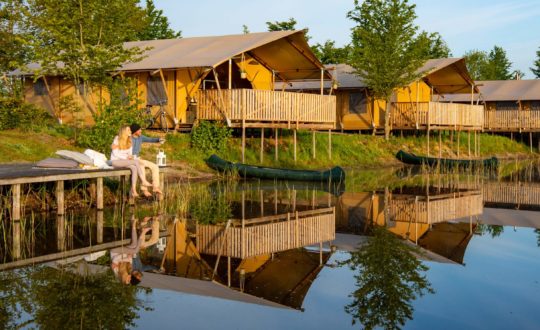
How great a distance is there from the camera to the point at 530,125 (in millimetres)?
45656

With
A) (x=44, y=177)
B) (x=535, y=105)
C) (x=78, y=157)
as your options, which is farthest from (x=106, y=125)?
(x=535, y=105)

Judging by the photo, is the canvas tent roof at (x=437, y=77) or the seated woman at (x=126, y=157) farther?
the canvas tent roof at (x=437, y=77)

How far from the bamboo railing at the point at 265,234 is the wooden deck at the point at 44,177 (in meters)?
2.80

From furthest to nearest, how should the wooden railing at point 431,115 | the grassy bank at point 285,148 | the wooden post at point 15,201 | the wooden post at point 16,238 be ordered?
the wooden railing at point 431,115 → the grassy bank at point 285,148 → the wooden post at point 15,201 → the wooden post at point 16,238

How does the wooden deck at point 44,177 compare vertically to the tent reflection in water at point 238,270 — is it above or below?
above

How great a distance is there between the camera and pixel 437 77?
3891cm

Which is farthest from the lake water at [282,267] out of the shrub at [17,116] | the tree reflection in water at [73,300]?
the shrub at [17,116]

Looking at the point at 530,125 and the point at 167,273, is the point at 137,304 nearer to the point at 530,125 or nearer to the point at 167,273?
the point at 167,273

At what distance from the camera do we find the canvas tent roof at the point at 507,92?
46875 millimetres

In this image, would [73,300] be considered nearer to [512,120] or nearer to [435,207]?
[435,207]

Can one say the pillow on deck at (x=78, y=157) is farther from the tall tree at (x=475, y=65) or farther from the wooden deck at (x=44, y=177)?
the tall tree at (x=475, y=65)

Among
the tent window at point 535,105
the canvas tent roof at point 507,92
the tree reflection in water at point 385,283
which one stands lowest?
the tree reflection in water at point 385,283

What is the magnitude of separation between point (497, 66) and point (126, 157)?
68.5 m

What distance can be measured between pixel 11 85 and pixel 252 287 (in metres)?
25.3
